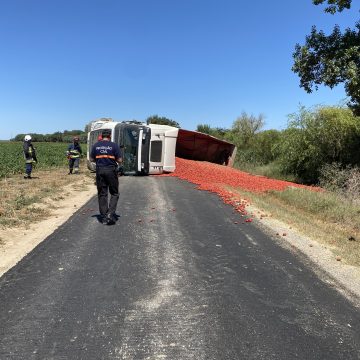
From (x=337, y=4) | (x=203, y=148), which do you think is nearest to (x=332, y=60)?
(x=337, y=4)

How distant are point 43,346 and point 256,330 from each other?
208 cm

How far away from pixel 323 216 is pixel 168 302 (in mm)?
9482

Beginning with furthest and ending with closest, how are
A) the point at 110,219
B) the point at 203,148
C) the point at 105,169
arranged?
1. the point at 203,148
2. the point at 105,169
3. the point at 110,219

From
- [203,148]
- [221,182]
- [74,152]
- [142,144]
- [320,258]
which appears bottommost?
[221,182]

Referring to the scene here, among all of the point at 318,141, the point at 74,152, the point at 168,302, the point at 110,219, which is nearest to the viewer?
the point at 168,302

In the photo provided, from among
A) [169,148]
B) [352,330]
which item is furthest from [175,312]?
[169,148]

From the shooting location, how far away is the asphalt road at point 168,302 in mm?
3715

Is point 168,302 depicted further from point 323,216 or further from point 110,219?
point 323,216

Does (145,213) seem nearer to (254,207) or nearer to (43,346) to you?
(254,207)

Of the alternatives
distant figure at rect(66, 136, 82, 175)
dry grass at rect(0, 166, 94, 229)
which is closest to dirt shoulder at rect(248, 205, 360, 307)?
dry grass at rect(0, 166, 94, 229)

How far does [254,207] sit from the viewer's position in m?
12.2

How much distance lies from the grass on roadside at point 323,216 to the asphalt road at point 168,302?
4.89ft

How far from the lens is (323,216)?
12875 millimetres

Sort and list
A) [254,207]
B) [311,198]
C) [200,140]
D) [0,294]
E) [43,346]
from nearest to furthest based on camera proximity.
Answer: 1. [43,346]
2. [0,294]
3. [254,207]
4. [311,198]
5. [200,140]
